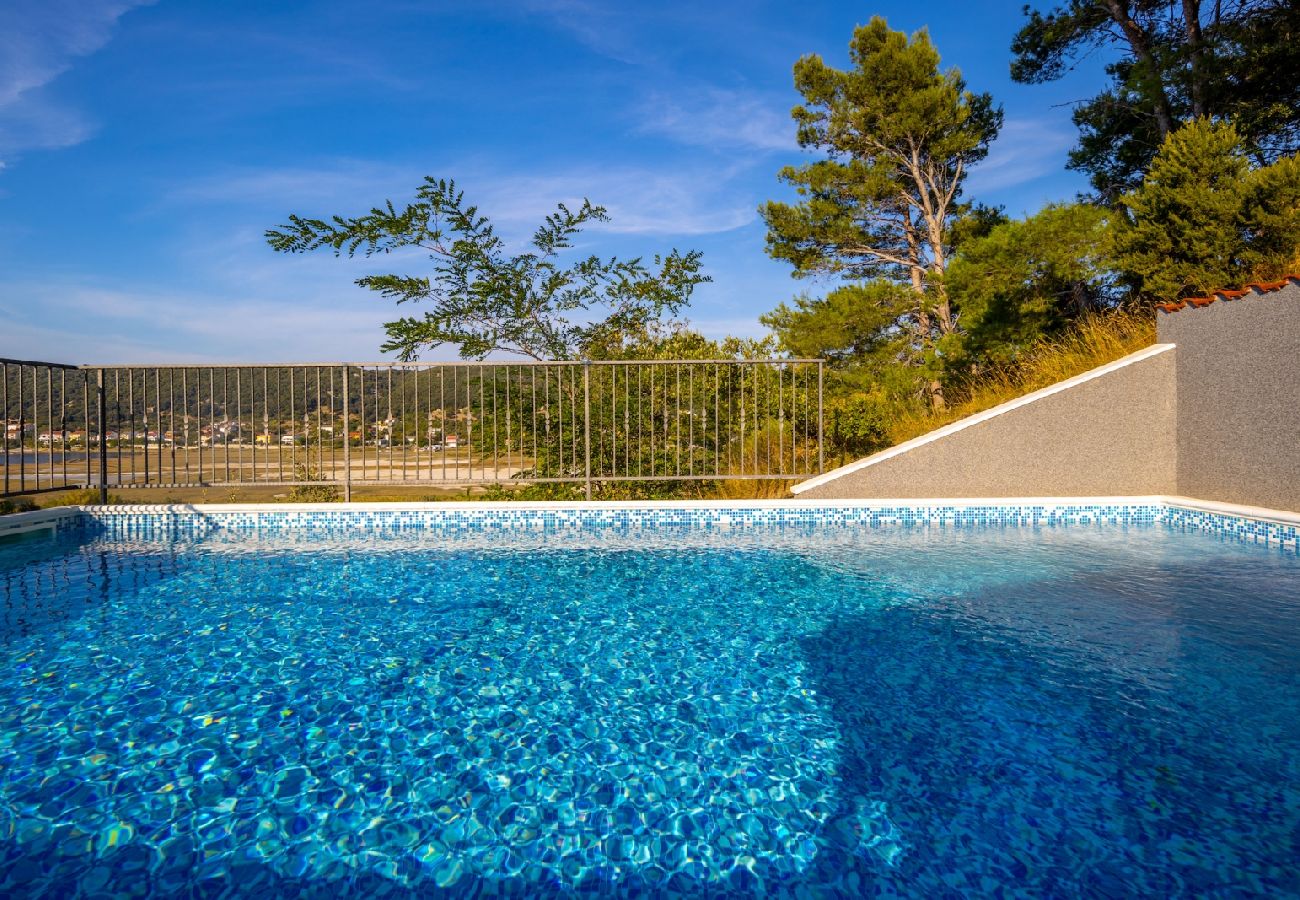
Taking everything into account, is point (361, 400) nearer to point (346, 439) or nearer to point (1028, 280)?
point (346, 439)

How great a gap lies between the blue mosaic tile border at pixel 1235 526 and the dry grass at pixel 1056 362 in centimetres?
190

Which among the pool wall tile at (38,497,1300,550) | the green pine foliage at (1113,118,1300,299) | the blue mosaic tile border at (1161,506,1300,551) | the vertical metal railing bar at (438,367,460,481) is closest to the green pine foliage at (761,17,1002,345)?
the green pine foliage at (1113,118,1300,299)

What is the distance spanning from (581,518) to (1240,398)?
20.8 feet

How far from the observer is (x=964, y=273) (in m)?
11.4

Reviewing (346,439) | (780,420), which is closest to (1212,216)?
(780,420)

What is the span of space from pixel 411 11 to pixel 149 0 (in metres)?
2.99

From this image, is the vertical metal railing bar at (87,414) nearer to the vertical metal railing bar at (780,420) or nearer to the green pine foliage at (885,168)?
the vertical metal railing bar at (780,420)

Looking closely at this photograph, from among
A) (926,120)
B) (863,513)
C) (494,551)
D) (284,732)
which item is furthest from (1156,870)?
(926,120)

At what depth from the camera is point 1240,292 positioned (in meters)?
6.70

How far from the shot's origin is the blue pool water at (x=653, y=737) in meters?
1.80

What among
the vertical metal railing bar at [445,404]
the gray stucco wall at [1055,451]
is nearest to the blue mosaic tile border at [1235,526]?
the gray stucco wall at [1055,451]

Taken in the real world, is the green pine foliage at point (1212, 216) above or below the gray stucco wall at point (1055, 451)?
above

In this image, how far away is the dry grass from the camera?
838cm

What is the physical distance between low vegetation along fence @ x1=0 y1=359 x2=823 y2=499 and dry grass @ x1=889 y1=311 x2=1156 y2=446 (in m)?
1.80
